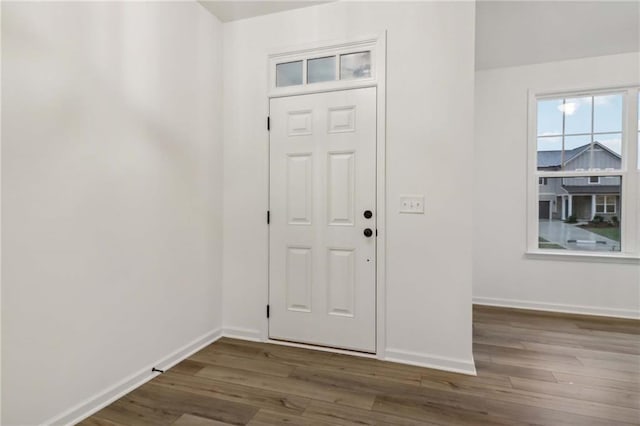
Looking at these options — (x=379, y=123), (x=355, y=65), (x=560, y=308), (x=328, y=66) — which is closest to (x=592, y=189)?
(x=560, y=308)

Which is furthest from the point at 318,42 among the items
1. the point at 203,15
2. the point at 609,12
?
the point at 609,12

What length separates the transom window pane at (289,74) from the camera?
9.09 ft

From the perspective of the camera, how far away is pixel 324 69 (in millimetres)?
2691

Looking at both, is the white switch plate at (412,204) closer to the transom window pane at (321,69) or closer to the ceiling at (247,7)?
the transom window pane at (321,69)

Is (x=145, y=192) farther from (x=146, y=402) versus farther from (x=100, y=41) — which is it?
(x=146, y=402)

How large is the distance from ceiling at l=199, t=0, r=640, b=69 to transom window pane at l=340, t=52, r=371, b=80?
1.75 ft

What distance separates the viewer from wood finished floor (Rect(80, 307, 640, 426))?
1844 millimetres

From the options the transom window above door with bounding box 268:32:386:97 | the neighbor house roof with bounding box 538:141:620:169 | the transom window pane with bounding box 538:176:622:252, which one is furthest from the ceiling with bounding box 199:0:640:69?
the transom window pane with bounding box 538:176:622:252

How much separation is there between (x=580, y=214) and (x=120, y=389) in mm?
4610

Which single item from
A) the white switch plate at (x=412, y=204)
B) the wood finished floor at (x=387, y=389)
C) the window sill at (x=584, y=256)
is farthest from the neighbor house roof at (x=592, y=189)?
the white switch plate at (x=412, y=204)

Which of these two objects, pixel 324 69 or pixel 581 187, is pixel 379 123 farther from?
pixel 581 187

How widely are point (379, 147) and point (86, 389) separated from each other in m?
2.36

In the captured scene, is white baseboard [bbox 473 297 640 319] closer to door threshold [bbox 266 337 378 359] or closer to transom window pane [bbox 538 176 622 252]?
transom window pane [bbox 538 176 622 252]

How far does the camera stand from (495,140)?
13.1ft
